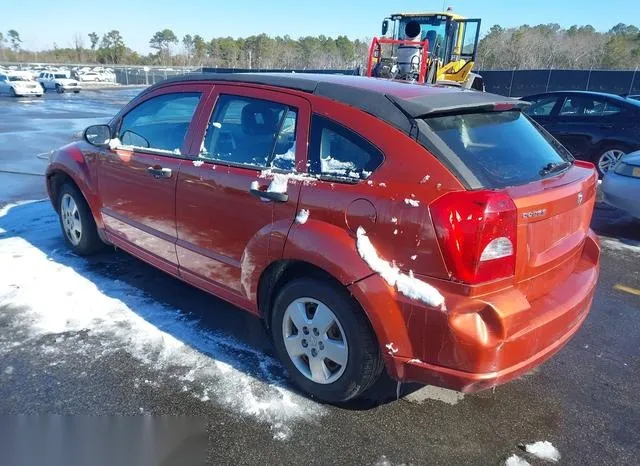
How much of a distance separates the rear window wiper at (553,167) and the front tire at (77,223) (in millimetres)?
3880

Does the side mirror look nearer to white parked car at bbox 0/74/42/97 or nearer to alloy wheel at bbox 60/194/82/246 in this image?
alloy wheel at bbox 60/194/82/246

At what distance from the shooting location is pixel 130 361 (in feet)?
10.6

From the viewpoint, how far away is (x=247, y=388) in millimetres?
2979

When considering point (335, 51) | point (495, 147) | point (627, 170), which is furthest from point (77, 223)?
point (335, 51)

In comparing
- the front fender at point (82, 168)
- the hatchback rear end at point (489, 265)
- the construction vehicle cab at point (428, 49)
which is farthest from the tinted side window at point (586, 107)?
the front fender at point (82, 168)

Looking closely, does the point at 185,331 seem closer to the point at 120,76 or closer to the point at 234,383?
the point at 234,383

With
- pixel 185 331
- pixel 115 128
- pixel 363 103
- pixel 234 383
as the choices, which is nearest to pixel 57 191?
pixel 115 128

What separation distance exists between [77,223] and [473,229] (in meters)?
3.96

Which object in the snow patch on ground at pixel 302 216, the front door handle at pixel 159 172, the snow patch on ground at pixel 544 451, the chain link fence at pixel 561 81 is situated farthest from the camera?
the chain link fence at pixel 561 81

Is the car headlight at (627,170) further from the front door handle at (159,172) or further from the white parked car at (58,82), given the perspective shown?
the white parked car at (58,82)

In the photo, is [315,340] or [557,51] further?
[557,51]

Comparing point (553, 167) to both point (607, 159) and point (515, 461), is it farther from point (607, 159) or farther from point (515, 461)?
point (607, 159)

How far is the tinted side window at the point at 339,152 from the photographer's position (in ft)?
8.36

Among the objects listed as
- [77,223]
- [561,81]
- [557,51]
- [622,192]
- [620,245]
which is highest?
[557,51]
